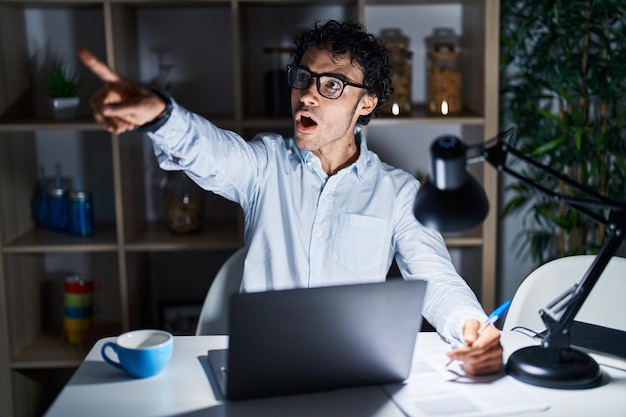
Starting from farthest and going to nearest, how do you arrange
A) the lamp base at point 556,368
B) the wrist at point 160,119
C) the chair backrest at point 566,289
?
the chair backrest at point 566,289
the wrist at point 160,119
the lamp base at point 556,368

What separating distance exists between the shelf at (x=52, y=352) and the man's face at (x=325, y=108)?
50.2 inches

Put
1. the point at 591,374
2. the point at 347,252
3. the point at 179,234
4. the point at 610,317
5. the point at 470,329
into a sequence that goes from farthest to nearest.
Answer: the point at 179,234
the point at 347,252
the point at 610,317
the point at 470,329
the point at 591,374

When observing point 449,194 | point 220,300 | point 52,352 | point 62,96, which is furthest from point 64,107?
point 449,194

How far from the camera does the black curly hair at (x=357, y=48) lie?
2.18 metres

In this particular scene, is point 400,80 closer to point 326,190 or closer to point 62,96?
point 326,190

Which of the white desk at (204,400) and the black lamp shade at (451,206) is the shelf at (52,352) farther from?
the black lamp shade at (451,206)

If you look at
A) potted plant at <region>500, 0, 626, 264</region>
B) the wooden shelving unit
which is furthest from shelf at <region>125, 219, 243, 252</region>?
potted plant at <region>500, 0, 626, 264</region>

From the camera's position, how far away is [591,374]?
4.76 feet

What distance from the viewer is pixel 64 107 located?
9.30 feet

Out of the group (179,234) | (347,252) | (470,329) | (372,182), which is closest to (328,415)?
(470,329)

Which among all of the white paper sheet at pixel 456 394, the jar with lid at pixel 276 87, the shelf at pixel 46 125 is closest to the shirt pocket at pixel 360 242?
the white paper sheet at pixel 456 394

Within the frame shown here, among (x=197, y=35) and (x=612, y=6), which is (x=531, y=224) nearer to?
(x=612, y=6)

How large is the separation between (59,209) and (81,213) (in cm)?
12

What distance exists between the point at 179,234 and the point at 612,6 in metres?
1.63
